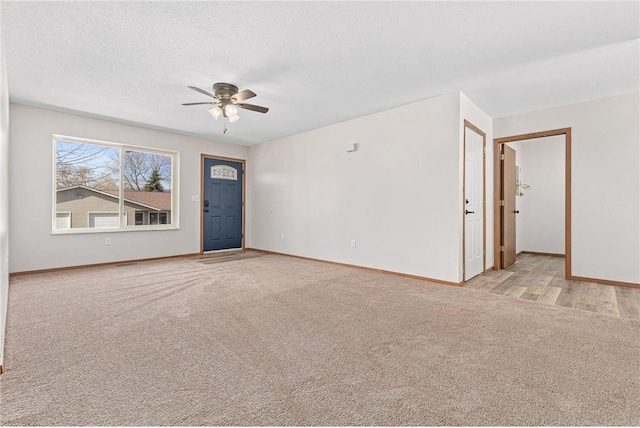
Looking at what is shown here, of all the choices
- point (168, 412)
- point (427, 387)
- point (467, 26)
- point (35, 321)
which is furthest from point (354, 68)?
point (35, 321)

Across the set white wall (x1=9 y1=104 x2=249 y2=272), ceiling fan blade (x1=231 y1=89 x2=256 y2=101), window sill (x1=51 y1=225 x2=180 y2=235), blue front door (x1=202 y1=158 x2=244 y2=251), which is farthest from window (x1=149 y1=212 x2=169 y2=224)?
ceiling fan blade (x1=231 y1=89 x2=256 y2=101)

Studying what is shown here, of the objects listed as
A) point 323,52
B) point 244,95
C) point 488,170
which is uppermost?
point 323,52

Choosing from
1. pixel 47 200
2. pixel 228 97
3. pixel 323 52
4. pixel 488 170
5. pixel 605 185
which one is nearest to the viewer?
pixel 323 52

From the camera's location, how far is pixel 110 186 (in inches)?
210

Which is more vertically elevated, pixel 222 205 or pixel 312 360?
pixel 222 205

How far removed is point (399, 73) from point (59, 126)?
5.04m

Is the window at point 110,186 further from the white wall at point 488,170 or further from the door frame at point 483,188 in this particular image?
the white wall at point 488,170

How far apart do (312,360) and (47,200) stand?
498 centimetres

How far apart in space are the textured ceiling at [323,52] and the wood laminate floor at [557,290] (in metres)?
2.40

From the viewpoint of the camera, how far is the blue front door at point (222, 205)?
6562 millimetres

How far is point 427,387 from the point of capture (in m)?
1.67

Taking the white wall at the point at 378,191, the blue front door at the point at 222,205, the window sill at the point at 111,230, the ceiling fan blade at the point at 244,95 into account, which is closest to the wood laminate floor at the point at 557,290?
the white wall at the point at 378,191

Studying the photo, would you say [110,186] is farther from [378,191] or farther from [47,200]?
[378,191]

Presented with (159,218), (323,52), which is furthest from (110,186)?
(323,52)
